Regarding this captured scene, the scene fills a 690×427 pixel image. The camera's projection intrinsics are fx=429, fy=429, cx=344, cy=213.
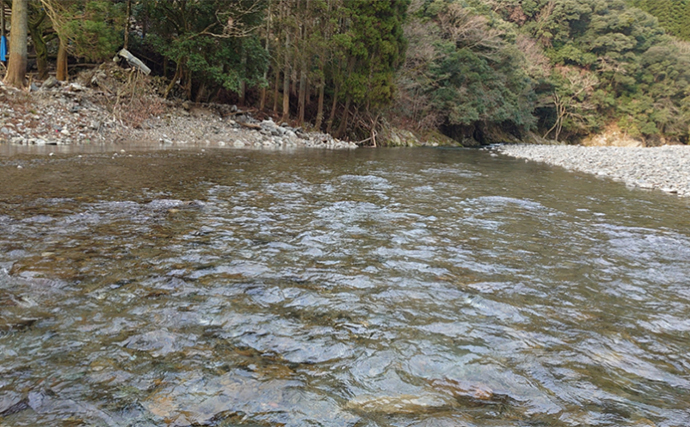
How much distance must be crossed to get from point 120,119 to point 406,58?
1596 cm

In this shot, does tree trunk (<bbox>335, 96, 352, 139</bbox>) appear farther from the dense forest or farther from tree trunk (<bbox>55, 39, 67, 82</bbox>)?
tree trunk (<bbox>55, 39, 67, 82</bbox>)

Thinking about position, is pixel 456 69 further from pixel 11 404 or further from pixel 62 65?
pixel 11 404

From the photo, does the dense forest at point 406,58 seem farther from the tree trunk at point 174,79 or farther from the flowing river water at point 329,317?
the flowing river water at point 329,317

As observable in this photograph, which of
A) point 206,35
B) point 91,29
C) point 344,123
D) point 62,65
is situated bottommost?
point 344,123

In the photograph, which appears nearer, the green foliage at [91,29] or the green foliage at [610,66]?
the green foliage at [91,29]

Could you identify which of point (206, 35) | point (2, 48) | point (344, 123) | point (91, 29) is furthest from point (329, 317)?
point (344, 123)

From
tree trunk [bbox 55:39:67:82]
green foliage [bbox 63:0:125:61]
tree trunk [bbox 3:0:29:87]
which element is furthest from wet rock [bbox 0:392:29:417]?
tree trunk [bbox 55:39:67:82]

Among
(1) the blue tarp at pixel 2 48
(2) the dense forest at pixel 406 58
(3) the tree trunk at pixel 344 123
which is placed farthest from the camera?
(3) the tree trunk at pixel 344 123

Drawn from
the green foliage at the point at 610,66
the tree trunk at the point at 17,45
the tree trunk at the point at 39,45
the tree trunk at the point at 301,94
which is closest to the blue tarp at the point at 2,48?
the tree trunk at the point at 39,45

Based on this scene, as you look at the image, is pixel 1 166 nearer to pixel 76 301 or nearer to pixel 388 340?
pixel 76 301

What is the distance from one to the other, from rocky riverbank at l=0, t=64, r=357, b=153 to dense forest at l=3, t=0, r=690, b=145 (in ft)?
3.08

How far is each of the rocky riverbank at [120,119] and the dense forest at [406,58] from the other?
940mm

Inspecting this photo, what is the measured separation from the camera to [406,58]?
2372cm

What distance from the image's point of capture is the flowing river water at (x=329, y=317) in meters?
1.43
